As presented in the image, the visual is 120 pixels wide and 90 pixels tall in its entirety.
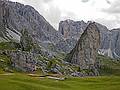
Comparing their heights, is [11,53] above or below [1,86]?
above

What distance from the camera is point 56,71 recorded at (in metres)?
190

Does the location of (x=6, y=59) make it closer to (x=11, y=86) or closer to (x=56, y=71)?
(x=56, y=71)

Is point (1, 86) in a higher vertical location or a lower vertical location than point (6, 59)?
lower

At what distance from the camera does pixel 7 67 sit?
16600 cm

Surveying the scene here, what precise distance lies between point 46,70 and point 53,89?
→ 12667 centimetres

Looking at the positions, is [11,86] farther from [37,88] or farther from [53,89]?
[53,89]

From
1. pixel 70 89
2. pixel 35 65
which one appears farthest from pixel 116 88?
pixel 35 65

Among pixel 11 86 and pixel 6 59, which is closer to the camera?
pixel 11 86

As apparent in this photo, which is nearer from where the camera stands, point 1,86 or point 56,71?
point 1,86

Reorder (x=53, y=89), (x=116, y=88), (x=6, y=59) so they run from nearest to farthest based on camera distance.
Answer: (x=53, y=89)
(x=116, y=88)
(x=6, y=59)

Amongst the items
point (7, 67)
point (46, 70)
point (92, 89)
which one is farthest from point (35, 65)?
point (92, 89)

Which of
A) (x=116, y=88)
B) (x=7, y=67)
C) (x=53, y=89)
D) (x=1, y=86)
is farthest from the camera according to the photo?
(x=7, y=67)

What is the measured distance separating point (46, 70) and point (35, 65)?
302 inches

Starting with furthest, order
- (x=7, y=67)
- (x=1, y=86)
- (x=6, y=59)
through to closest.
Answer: (x=6, y=59) < (x=7, y=67) < (x=1, y=86)
